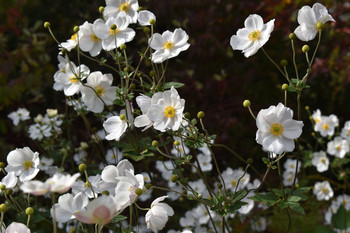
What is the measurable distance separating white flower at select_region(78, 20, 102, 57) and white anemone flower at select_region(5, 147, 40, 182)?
1.39 ft

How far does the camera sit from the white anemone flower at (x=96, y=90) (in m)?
1.57

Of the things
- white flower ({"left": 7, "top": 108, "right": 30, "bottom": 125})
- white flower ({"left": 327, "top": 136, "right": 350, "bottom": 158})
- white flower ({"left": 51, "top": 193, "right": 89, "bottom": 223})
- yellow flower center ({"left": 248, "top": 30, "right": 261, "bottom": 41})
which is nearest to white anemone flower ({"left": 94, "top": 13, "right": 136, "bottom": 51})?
yellow flower center ({"left": 248, "top": 30, "right": 261, "bottom": 41})

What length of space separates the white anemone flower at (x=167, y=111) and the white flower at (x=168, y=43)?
8.6 inches

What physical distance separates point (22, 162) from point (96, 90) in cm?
36

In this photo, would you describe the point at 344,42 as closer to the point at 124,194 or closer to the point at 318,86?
the point at 318,86

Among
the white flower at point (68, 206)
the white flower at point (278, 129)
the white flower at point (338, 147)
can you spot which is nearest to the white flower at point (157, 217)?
the white flower at point (68, 206)

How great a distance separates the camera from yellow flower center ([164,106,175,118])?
1.30 m

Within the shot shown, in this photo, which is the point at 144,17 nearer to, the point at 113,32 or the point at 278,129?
the point at 113,32

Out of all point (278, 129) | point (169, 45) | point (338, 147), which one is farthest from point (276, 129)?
point (338, 147)

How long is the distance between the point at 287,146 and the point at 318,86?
116 inches

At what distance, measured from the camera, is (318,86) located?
3988 mm

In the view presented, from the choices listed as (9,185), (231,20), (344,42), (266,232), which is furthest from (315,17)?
(344,42)

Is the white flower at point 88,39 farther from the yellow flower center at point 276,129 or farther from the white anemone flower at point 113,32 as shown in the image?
the yellow flower center at point 276,129

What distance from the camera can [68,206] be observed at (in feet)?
3.85
